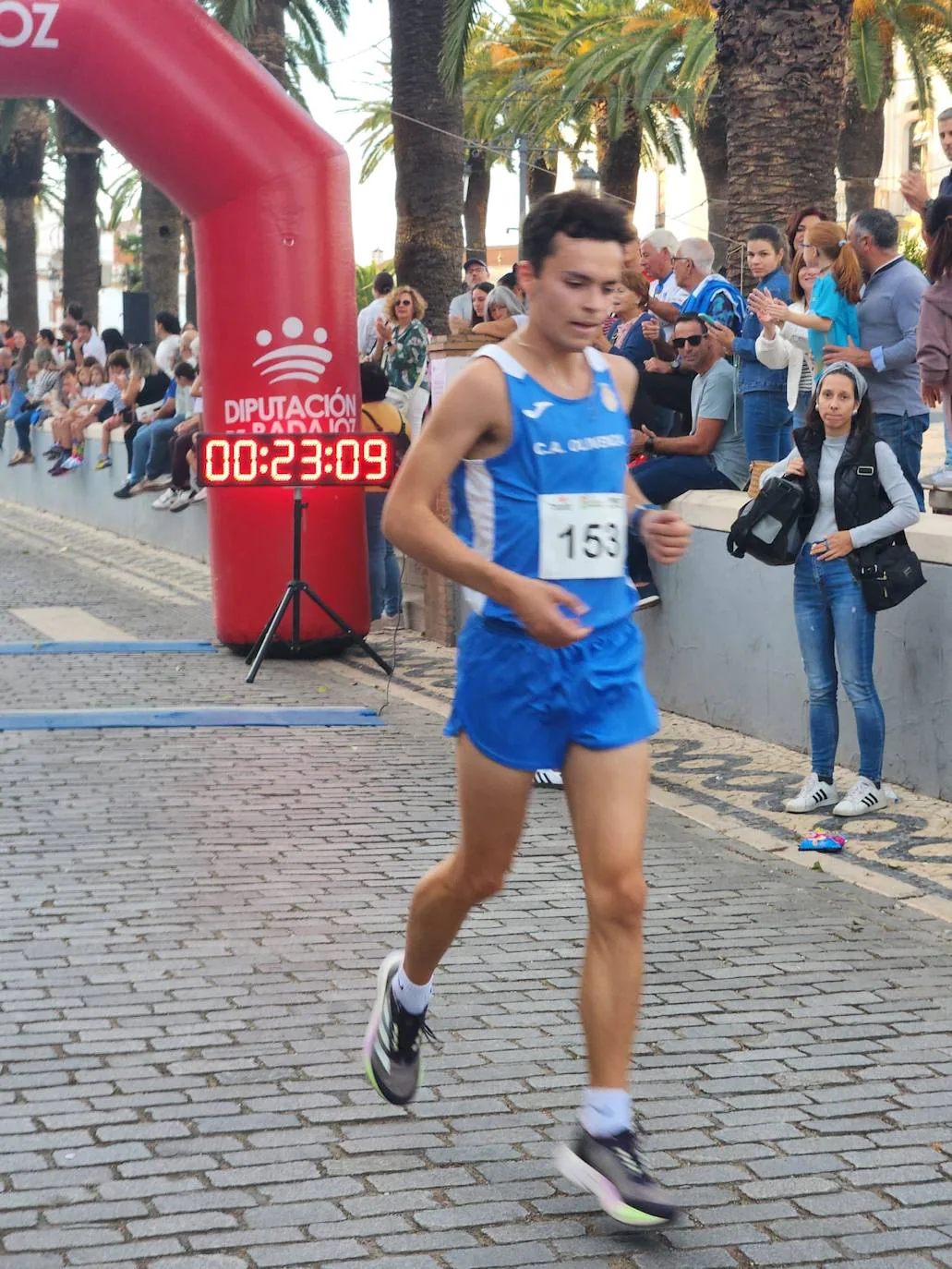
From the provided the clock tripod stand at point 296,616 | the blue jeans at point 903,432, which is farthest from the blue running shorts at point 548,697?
the clock tripod stand at point 296,616

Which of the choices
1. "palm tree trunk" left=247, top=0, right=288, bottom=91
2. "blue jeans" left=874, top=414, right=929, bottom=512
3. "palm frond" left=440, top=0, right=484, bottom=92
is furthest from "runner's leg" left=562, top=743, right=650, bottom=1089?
"palm tree trunk" left=247, top=0, right=288, bottom=91

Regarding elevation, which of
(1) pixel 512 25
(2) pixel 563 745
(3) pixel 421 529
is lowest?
(2) pixel 563 745

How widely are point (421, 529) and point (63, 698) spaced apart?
7227 mm

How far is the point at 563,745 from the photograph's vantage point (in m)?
4.11

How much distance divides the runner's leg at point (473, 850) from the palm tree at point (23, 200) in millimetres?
34258

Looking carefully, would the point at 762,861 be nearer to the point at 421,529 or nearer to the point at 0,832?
the point at 0,832

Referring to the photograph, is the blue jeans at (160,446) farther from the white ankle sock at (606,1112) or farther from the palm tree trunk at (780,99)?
the white ankle sock at (606,1112)

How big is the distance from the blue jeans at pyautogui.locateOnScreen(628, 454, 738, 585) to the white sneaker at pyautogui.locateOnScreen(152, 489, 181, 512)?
9.38 m

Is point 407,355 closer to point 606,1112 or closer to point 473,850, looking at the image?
point 473,850

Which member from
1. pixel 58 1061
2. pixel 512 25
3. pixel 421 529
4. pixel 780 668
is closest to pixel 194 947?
pixel 58 1061

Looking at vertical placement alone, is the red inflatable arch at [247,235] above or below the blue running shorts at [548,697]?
above

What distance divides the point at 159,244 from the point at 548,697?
28855 mm

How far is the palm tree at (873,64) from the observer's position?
1128 inches

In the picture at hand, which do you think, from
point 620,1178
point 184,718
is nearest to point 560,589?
point 620,1178
